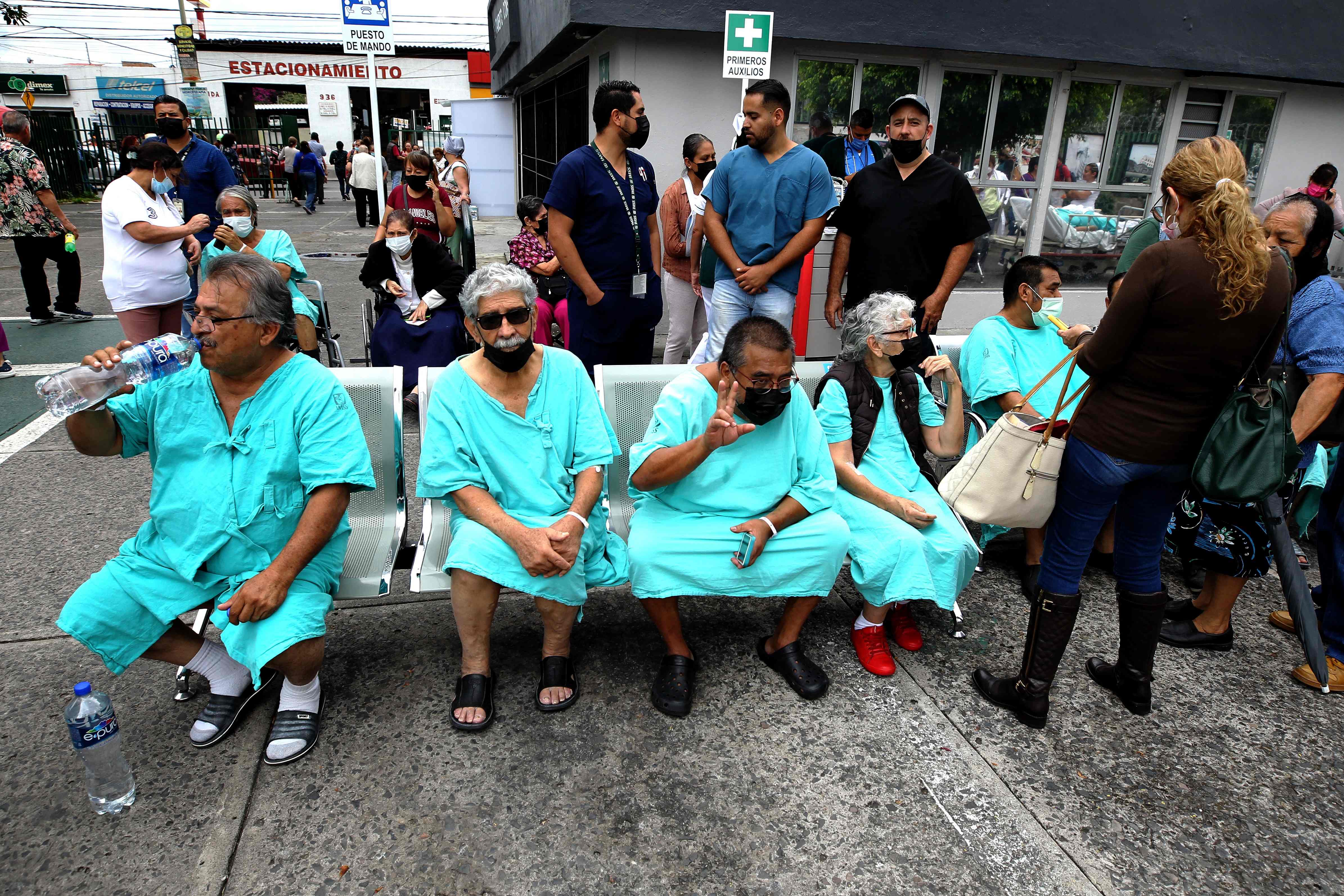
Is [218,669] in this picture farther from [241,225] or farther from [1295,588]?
[1295,588]

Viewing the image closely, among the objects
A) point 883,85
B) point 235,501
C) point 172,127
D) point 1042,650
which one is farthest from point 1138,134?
point 235,501

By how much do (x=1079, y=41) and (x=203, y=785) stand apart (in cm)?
888

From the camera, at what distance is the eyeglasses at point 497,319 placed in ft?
8.91

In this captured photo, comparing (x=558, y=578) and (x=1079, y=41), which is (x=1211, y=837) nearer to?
(x=558, y=578)

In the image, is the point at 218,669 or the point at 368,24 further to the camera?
the point at 368,24

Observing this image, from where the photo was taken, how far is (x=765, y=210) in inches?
178

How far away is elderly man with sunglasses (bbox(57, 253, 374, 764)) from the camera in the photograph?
7.93 feet

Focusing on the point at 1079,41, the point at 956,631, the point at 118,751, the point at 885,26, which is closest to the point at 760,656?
the point at 956,631

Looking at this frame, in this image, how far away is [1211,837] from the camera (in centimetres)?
231

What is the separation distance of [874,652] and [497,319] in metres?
1.87

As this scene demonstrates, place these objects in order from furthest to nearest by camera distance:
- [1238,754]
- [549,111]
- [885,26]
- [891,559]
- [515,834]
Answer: [549,111] → [885,26] → [891,559] → [1238,754] → [515,834]

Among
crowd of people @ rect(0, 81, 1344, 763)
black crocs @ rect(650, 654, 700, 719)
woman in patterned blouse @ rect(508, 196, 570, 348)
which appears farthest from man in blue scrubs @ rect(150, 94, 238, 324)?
black crocs @ rect(650, 654, 700, 719)

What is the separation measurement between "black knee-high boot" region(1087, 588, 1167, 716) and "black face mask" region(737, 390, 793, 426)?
4.37ft

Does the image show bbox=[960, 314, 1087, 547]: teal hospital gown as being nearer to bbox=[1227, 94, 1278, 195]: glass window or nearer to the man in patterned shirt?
bbox=[1227, 94, 1278, 195]: glass window
